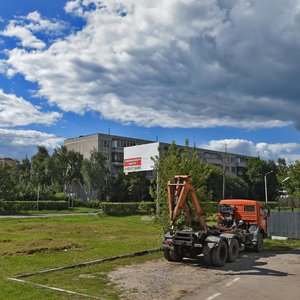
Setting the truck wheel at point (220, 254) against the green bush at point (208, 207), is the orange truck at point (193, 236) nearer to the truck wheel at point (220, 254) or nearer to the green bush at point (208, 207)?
the truck wheel at point (220, 254)

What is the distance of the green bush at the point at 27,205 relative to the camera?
58425 millimetres

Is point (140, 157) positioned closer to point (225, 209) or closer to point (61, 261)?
point (225, 209)

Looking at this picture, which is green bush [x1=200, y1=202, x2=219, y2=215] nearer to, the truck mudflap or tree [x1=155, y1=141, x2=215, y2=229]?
tree [x1=155, y1=141, x2=215, y2=229]

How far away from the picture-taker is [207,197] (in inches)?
845

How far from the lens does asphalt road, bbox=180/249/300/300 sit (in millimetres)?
10883

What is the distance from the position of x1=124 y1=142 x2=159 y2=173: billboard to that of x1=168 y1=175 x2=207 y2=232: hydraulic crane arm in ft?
112

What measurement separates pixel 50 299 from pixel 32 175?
86086 mm

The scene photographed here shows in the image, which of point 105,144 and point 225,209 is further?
point 105,144

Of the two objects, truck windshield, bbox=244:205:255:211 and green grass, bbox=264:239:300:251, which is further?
green grass, bbox=264:239:300:251

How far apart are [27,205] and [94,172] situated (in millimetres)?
23110

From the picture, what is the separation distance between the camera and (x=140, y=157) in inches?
2109

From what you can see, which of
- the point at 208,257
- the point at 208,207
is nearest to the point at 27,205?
the point at 208,207

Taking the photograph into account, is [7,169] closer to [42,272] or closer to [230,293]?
[42,272]

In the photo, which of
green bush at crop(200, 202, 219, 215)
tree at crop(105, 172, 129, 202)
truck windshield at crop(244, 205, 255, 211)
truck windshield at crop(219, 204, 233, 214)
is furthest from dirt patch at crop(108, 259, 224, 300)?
tree at crop(105, 172, 129, 202)
